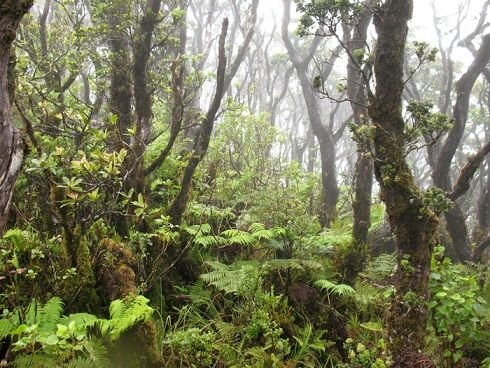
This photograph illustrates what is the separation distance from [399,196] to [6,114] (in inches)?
134

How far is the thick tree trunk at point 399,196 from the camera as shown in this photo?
154 inches

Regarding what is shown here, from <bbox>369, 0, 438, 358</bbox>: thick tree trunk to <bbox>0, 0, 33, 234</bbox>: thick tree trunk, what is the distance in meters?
3.21

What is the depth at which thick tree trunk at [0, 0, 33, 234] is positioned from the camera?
1.91 m

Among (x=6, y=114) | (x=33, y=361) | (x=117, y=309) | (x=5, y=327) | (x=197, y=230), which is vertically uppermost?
(x=6, y=114)

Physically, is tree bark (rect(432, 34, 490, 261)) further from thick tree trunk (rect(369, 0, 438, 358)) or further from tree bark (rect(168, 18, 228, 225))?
tree bark (rect(168, 18, 228, 225))

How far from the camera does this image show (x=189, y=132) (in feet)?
34.7

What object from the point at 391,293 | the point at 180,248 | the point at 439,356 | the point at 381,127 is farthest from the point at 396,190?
the point at 180,248

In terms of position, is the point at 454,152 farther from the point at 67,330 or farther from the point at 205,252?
the point at 67,330

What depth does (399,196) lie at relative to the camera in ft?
13.5

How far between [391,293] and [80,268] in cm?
303

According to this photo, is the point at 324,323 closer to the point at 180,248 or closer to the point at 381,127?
the point at 180,248

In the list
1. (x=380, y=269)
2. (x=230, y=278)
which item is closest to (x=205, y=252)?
(x=230, y=278)

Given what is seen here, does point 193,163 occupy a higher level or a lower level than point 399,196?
higher

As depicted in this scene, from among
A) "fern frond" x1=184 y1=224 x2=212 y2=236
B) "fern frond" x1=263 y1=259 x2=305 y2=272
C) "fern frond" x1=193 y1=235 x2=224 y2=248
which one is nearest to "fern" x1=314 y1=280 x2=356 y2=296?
"fern frond" x1=263 y1=259 x2=305 y2=272
